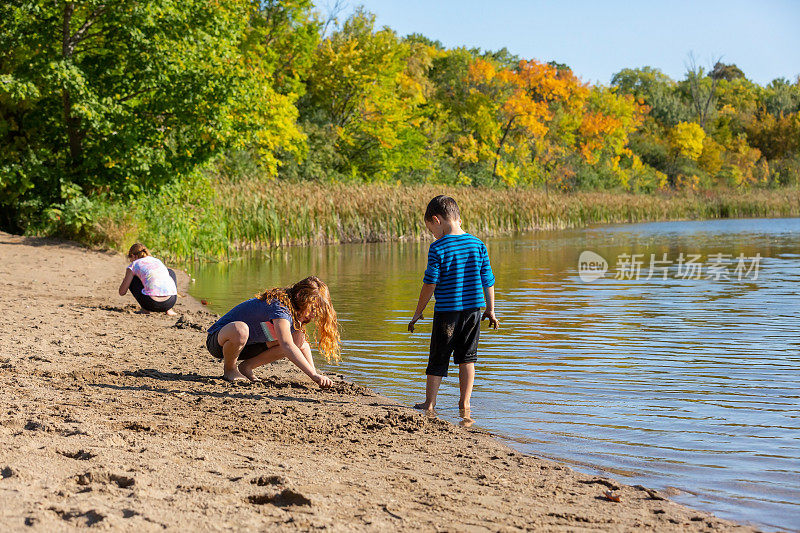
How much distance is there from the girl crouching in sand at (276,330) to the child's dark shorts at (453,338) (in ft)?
2.86

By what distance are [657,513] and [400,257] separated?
2038 centimetres

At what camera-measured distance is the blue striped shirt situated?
22.1 ft

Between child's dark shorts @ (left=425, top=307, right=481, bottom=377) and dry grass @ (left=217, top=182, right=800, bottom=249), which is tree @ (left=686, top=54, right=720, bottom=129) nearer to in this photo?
dry grass @ (left=217, top=182, right=800, bottom=249)

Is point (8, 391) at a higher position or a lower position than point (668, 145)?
lower

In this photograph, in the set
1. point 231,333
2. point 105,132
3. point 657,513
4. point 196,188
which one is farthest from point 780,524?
point 196,188

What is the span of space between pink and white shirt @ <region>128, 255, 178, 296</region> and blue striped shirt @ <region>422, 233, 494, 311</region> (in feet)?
18.8

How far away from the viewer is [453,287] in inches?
267

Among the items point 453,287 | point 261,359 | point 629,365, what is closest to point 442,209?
point 453,287

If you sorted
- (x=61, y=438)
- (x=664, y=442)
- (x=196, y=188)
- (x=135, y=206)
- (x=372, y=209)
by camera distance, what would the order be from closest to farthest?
(x=61, y=438), (x=664, y=442), (x=135, y=206), (x=196, y=188), (x=372, y=209)

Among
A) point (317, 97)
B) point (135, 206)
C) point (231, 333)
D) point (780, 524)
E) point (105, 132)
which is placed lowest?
point (780, 524)

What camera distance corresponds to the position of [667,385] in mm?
7883

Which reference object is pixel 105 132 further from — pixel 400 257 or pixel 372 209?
pixel 372 209

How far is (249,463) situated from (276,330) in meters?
2.17

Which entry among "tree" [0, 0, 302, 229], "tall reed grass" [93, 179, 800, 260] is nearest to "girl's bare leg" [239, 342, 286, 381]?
"tree" [0, 0, 302, 229]
